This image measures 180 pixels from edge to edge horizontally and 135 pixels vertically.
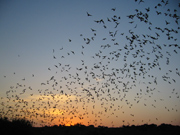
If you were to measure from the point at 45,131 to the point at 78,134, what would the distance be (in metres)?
4.32

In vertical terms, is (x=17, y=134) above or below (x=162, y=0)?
below

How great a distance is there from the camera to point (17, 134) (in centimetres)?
2106

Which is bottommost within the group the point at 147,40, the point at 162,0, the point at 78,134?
the point at 78,134

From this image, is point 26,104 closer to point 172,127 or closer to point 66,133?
point 66,133

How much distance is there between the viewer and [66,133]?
2295cm

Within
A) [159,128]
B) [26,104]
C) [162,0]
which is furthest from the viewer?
[26,104]

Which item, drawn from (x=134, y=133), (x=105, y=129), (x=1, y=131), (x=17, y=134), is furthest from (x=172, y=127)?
(x=1, y=131)

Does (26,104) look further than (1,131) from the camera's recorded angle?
Yes

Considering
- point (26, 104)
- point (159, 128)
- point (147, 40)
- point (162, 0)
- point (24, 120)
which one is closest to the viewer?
point (162, 0)

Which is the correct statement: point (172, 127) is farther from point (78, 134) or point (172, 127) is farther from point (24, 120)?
point (24, 120)

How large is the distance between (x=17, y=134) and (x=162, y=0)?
20661 mm

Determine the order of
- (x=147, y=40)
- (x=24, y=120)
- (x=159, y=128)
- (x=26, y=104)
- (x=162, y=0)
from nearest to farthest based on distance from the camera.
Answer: (x=162, y=0) < (x=147, y=40) < (x=159, y=128) < (x=24, y=120) < (x=26, y=104)

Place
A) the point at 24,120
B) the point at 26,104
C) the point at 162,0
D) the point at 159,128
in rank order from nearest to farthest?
the point at 162,0, the point at 159,128, the point at 24,120, the point at 26,104

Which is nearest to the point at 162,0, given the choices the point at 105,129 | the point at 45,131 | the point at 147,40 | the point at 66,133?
the point at 147,40
